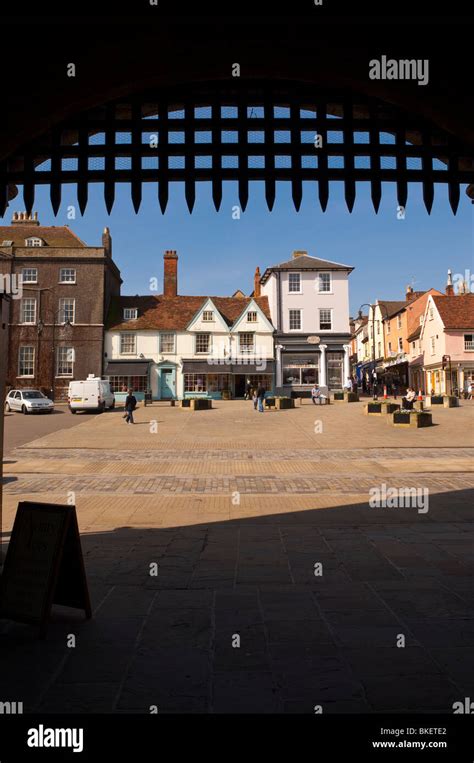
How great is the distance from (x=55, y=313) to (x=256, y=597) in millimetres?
38820

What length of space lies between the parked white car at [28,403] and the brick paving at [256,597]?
17702mm

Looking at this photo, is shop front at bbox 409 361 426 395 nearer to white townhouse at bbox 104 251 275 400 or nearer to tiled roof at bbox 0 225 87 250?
white townhouse at bbox 104 251 275 400

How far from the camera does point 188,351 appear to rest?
135ft

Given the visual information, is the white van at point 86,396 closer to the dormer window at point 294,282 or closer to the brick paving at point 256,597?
the brick paving at point 256,597

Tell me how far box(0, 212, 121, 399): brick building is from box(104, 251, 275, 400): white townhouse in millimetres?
1858

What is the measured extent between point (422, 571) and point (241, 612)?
6.95 feet

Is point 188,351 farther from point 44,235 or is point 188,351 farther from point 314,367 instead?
point 44,235

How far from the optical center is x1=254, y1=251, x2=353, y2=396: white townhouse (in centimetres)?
4150

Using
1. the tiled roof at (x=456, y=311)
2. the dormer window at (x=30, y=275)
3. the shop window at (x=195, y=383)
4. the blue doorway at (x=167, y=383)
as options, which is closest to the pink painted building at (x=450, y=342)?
the tiled roof at (x=456, y=311)

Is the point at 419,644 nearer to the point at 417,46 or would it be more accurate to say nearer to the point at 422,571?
the point at 422,571

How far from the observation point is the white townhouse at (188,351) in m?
40.5

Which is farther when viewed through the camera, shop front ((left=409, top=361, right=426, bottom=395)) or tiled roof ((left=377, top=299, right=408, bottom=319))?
tiled roof ((left=377, top=299, right=408, bottom=319))

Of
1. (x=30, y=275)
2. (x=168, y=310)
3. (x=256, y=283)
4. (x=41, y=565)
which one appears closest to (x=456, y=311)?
(x=256, y=283)

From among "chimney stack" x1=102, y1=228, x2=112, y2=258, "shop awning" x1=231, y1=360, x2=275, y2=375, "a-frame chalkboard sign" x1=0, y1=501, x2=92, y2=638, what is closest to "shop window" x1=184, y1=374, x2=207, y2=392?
"shop awning" x1=231, y1=360, x2=275, y2=375
